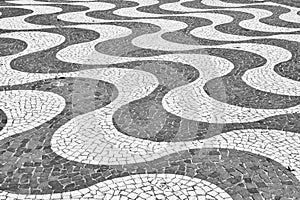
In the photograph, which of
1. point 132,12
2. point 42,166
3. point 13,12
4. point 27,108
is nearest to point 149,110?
point 27,108

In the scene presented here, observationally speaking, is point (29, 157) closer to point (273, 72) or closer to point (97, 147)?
point (97, 147)

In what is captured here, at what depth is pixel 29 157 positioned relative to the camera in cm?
320

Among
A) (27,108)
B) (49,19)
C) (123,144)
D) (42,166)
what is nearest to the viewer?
(42,166)

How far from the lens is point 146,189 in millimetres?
2832

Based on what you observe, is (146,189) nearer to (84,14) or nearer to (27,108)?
(27,108)

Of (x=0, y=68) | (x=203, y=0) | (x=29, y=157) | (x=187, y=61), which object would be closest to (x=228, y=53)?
(x=187, y=61)

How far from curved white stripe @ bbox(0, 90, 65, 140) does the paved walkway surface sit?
0.02m

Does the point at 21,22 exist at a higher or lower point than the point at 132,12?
higher

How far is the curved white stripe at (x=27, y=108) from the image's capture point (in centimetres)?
367

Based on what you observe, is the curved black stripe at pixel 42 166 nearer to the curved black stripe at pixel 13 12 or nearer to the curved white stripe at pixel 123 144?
the curved white stripe at pixel 123 144

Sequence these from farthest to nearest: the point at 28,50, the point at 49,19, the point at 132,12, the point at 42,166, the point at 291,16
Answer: the point at 132,12, the point at 291,16, the point at 49,19, the point at 28,50, the point at 42,166

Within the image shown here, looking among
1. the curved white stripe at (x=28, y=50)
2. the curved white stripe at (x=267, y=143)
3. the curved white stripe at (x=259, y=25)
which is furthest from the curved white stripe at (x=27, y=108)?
the curved white stripe at (x=259, y=25)

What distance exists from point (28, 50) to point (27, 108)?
1978mm

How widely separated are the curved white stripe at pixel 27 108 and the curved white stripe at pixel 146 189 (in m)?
0.97
